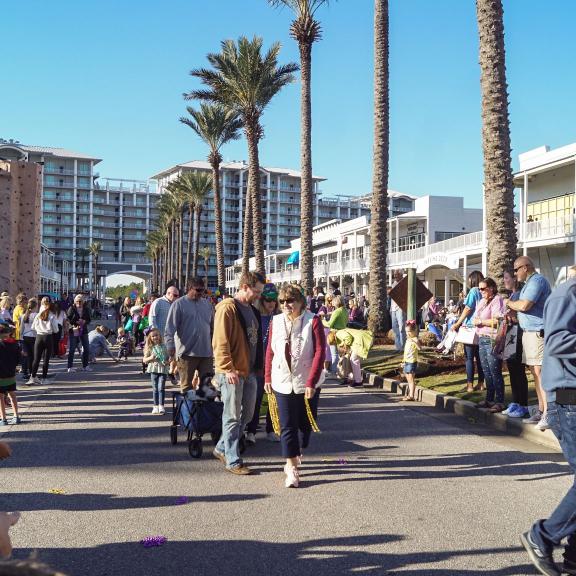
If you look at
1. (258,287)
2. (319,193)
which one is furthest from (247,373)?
(319,193)

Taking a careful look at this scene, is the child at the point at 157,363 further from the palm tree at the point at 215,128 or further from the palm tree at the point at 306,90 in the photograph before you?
the palm tree at the point at 215,128

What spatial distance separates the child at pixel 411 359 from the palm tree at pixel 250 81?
19306 millimetres

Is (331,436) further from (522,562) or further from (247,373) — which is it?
(522,562)

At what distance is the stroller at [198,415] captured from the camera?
301 inches

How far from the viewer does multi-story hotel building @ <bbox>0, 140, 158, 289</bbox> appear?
441 ft

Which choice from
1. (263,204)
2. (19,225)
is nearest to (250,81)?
(19,225)

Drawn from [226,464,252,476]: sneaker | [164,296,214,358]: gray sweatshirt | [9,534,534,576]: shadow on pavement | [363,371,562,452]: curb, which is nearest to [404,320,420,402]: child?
[363,371,562,452]: curb

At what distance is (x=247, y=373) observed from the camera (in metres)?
7.04

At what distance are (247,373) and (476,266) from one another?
3867 centimetres

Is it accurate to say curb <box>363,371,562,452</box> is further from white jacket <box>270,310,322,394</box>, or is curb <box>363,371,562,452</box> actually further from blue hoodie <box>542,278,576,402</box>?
blue hoodie <box>542,278,576,402</box>

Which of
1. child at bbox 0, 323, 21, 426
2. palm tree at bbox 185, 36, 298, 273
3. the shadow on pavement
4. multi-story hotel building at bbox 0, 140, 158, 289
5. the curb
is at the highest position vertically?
multi-story hotel building at bbox 0, 140, 158, 289

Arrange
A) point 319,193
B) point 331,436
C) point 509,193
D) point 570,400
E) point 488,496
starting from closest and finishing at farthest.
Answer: point 570,400
point 488,496
point 331,436
point 509,193
point 319,193

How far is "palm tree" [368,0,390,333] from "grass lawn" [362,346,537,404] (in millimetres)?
2545

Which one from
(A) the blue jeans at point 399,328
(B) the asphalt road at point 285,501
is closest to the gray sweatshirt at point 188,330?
(B) the asphalt road at point 285,501
